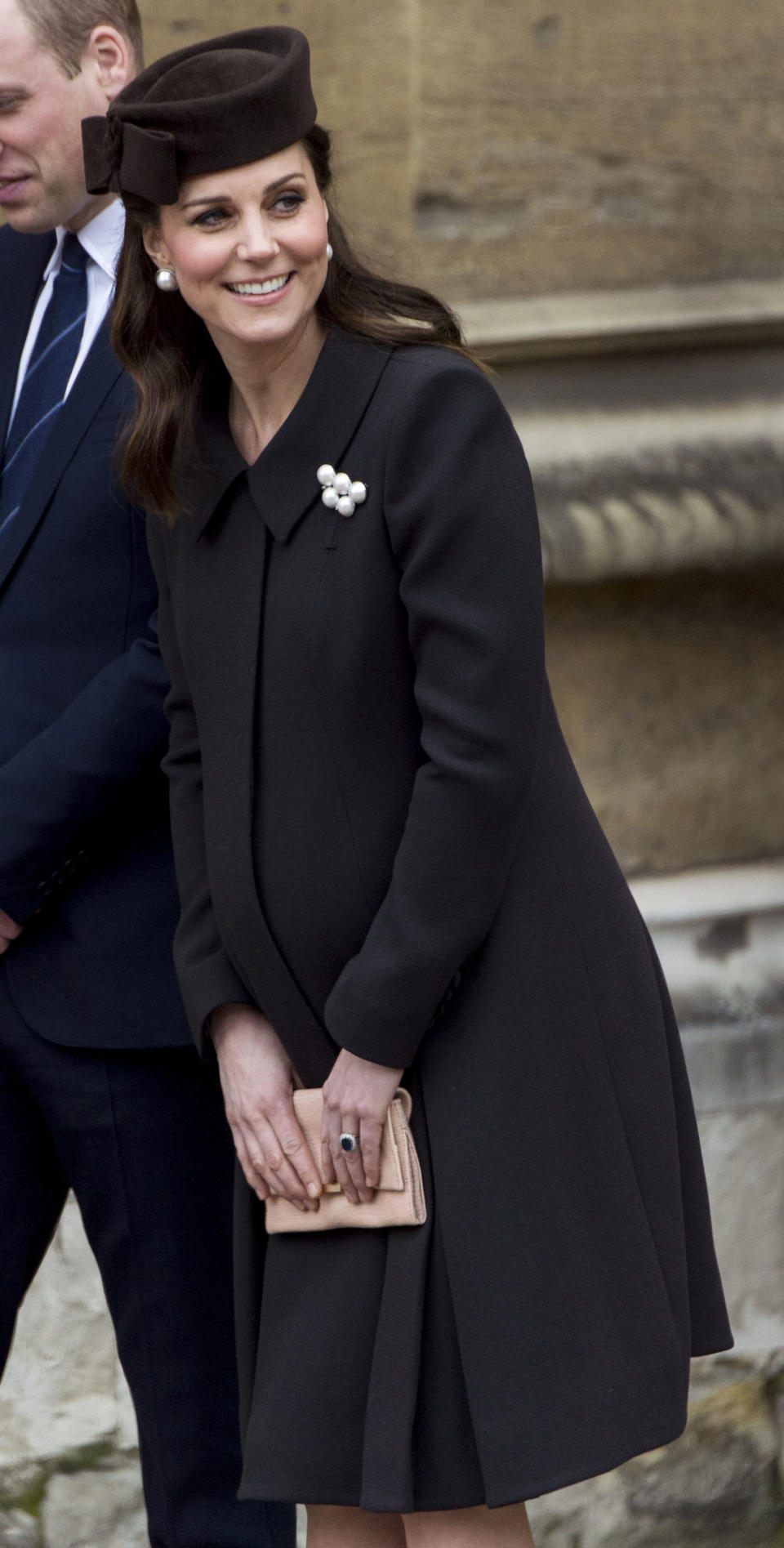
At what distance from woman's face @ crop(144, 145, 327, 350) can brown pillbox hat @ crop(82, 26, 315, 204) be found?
0.02 m

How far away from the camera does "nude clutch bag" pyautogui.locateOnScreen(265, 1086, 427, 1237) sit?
1604 mm

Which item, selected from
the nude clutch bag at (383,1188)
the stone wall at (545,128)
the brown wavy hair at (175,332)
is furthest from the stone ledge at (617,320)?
the nude clutch bag at (383,1188)

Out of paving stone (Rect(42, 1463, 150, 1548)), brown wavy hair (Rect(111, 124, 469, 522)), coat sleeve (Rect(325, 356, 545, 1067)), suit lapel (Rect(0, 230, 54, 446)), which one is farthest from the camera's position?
paving stone (Rect(42, 1463, 150, 1548))

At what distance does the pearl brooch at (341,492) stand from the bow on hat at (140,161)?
26 centimetres

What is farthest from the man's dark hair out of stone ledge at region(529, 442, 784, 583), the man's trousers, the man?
the man's trousers

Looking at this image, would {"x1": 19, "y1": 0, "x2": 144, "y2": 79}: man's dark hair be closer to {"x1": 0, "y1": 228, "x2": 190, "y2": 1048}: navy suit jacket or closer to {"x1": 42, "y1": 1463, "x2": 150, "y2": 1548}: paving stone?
{"x1": 0, "y1": 228, "x2": 190, "y2": 1048}: navy suit jacket

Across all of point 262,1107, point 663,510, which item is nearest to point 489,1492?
point 262,1107

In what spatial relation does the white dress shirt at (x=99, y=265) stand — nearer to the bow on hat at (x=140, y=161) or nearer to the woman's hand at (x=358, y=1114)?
the bow on hat at (x=140, y=161)

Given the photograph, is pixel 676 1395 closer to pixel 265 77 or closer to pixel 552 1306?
pixel 552 1306

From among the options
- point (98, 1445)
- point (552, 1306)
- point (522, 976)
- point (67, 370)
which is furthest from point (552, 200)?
point (98, 1445)

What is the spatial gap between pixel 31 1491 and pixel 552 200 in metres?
1.97

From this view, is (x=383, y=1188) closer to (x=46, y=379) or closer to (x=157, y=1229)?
(x=157, y=1229)

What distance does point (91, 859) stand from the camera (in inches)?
78.4

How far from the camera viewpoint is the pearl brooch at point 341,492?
157cm
